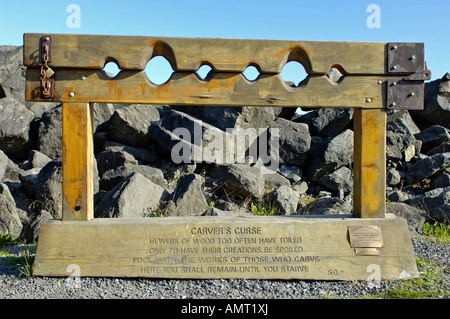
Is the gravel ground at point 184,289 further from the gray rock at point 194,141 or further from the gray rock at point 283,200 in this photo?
the gray rock at point 194,141

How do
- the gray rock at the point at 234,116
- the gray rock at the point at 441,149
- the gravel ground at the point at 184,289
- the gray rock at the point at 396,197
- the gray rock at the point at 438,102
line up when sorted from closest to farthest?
the gravel ground at the point at 184,289 < the gray rock at the point at 396,197 < the gray rock at the point at 234,116 < the gray rock at the point at 441,149 < the gray rock at the point at 438,102

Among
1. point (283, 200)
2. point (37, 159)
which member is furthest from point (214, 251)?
point (37, 159)

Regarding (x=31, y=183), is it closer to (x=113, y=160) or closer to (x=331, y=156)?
(x=113, y=160)

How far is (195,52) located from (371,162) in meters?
2.25

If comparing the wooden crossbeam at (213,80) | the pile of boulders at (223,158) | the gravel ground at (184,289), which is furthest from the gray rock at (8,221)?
the wooden crossbeam at (213,80)

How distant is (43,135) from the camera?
10.9 m

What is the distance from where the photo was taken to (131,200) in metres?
6.62

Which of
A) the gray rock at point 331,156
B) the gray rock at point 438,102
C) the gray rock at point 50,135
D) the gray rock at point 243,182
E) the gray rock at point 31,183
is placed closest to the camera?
the gray rock at point 243,182

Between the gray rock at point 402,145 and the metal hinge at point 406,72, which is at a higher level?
the metal hinge at point 406,72

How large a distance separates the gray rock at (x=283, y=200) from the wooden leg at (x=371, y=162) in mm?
3333

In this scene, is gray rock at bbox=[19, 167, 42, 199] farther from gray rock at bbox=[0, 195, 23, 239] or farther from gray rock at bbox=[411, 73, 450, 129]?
gray rock at bbox=[411, 73, 450, 129]

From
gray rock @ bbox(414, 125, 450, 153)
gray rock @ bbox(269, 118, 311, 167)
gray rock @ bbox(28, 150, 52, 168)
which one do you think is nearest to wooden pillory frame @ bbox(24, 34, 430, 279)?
gray rock @ bbox(269, 118, 311, 167)

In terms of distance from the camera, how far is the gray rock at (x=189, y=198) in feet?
23.1

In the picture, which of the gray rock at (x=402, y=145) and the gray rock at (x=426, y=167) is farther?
the gray rock at (x=402, y=145)
